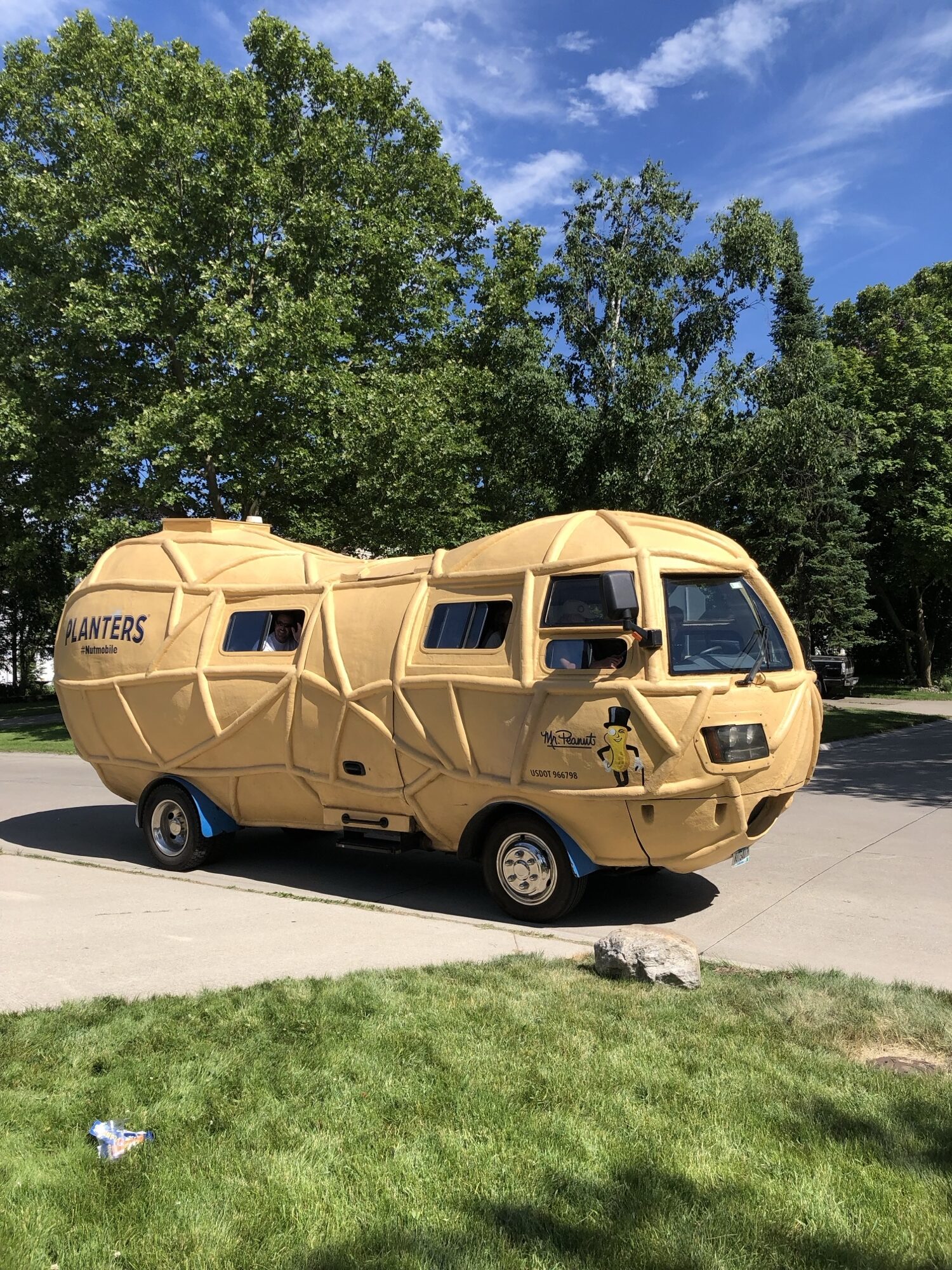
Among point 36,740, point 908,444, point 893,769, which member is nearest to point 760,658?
point 893,769

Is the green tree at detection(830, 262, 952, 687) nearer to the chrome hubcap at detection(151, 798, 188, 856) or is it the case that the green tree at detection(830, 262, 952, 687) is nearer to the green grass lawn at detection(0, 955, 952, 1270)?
the chrome hubcap at detection(151, 798, 188, 856)

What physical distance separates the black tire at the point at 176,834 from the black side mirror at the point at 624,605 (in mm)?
4743

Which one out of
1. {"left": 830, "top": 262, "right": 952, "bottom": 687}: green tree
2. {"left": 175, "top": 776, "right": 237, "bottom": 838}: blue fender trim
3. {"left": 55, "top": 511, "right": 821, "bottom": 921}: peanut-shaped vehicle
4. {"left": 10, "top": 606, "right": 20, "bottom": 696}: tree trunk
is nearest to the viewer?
{"left": 55, "top": 511, "right": 821, "bottom": 921}: peanut-shaped vehicle

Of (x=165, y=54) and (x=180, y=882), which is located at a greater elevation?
(x=165, y=54)

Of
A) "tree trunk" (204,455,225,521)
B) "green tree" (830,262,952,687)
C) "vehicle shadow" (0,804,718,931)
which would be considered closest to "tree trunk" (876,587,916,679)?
"green tree" (830,262,952,687)

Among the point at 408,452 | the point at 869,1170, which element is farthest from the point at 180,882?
the point at 408,452

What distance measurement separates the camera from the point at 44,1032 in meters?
4.64

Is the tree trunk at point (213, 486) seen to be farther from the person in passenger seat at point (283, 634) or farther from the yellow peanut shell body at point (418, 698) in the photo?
the person in passenger seat at point (283, 634)

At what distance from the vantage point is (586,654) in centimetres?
674

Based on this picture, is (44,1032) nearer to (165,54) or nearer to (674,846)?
(674,846)

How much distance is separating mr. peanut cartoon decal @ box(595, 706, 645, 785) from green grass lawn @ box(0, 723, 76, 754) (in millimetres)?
14791

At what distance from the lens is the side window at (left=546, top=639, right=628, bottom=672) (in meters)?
6.63

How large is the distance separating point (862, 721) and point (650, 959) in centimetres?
2044

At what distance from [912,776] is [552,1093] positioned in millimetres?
12710
